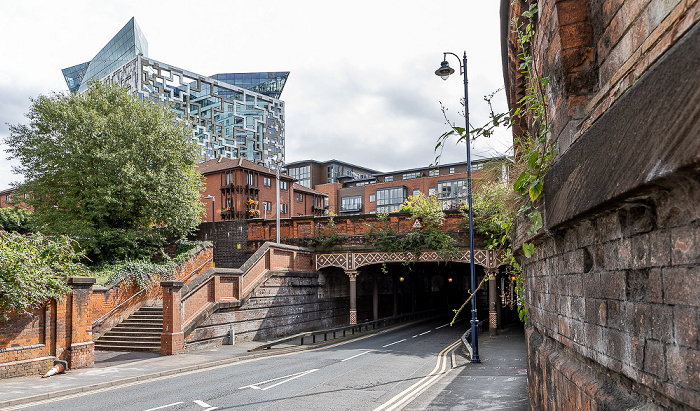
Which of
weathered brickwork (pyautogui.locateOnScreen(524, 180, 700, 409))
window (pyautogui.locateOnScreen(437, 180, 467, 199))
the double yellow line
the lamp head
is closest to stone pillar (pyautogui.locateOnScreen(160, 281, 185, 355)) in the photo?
the double yellow line

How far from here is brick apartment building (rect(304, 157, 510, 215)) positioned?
71.8 meters

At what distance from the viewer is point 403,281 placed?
38.8 meters

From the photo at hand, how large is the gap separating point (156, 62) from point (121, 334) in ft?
229

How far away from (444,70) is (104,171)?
55.5 feet

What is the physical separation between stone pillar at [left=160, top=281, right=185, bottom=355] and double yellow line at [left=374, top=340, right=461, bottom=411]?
31.0ft

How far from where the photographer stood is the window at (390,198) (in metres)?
74.7

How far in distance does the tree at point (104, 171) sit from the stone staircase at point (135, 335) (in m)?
4.54

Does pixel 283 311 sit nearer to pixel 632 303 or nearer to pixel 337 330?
pixel 337 330

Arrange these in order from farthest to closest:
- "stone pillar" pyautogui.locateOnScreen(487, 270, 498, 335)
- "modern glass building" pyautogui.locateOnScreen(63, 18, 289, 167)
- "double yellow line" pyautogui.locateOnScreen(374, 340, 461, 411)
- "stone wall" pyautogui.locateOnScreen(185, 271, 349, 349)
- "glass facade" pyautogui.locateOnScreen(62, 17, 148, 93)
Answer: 1. "glass facade" pyautogui.locateOnScreen(62, 17, 148, 93)
2. "modern glass building" pyautogui.locateOnScreen(63, 18, 289, 167)
3. "stone pillar" pyautogui.locateOnScreen(487, 270, 498, 335)
4. "stone wall" pyautogui.locateOnScreen(185, 271, 349, 349)
5. "double yellow line" pyautogui.locateOnScreen(374, 340, 461, 411)

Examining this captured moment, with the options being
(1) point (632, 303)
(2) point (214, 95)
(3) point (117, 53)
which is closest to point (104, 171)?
(1) point (632, 303)

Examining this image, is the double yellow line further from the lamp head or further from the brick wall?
the brick wall

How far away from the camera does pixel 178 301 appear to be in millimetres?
18469

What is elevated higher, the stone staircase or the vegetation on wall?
the vegetation on wall

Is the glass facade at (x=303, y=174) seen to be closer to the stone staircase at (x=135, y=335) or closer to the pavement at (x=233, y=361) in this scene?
the stone staircase at (x=135, y=335)
